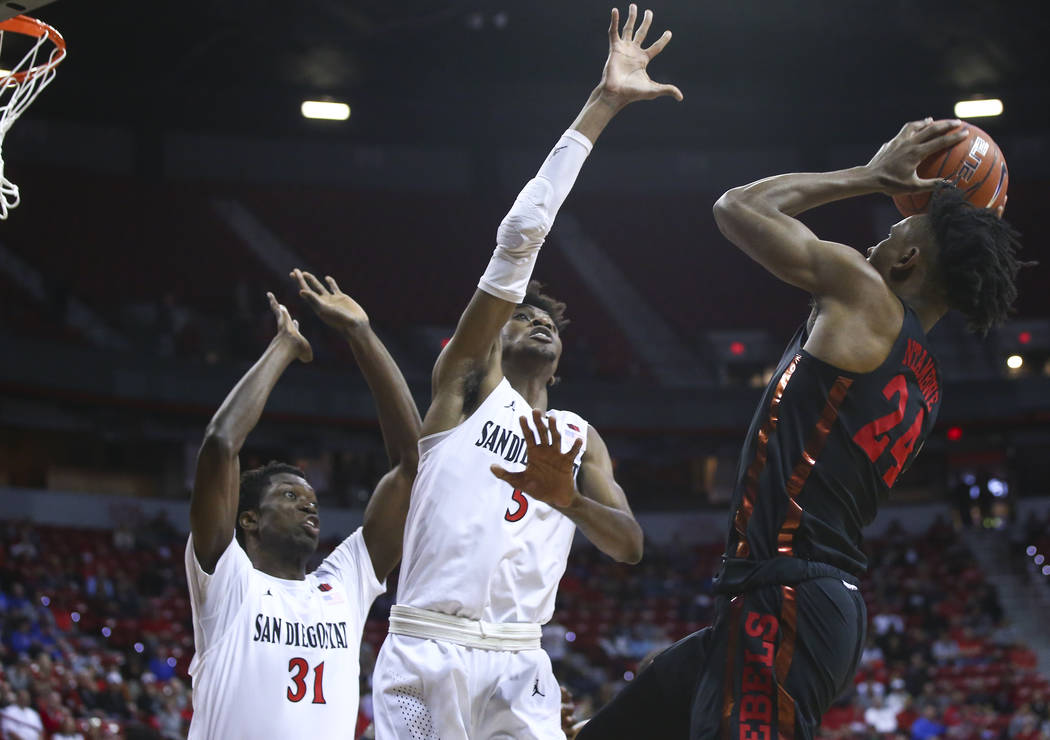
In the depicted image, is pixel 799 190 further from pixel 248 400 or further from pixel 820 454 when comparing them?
pixel 248 400

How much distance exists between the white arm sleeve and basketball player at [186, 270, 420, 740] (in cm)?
91

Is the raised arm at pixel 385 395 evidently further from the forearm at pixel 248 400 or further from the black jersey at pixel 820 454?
the black jersey at pixel 820 454

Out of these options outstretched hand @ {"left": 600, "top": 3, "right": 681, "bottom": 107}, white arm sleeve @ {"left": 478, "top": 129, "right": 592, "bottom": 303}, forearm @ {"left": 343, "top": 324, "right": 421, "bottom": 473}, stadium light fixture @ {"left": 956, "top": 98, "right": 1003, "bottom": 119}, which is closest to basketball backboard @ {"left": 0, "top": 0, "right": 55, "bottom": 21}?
forearm @ {"left": 343, "top": 324, "right": 421, "bottom": 473}

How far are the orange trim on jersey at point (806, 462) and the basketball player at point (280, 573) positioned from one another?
164 cm

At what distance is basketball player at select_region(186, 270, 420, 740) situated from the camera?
159 inches

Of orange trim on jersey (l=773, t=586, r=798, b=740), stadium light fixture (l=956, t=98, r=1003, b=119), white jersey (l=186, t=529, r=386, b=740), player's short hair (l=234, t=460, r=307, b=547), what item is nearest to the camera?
orange trim on jersey (l=773, t=586, r=798, b=740)

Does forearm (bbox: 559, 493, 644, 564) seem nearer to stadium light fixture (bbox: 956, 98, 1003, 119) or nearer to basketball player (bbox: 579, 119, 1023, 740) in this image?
basketball player (bbox: 579, 119, 1023, 740)

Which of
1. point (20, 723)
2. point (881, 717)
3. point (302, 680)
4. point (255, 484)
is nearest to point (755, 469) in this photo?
point (302, 680)

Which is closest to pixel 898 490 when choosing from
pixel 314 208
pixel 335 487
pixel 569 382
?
pixel 569 382

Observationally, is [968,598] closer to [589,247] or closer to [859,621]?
[589,247]

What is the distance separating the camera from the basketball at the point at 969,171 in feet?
11.7

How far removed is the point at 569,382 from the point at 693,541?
3886mm

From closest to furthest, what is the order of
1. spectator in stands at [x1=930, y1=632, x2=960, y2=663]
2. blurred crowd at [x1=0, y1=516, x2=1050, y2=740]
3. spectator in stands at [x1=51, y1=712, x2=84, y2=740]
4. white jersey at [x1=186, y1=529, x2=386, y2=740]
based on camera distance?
1. white jersey at [x1=186, y1=529, x2=386, y2=740]
2. spectator in stands at [x1=51, y1=712, x2=84, y2=740]
3. blurred crowd at [x1=0, y1=516, x2=1050, y2=740]
4. spectator in stands at [x1=930, y1=632, x2=960, y2=663]

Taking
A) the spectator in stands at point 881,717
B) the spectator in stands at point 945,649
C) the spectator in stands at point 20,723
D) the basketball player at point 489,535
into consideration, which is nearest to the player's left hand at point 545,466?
the basketball player at point 489,535
